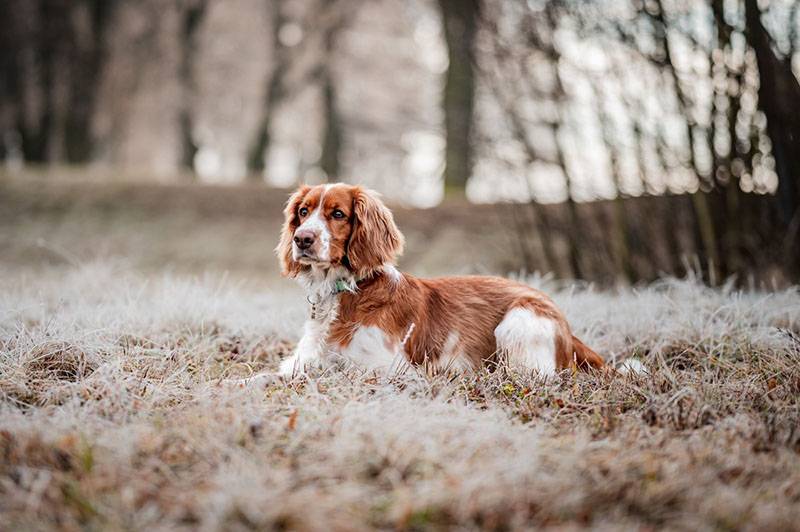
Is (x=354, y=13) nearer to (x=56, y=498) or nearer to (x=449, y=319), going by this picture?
(x=449, y=319)

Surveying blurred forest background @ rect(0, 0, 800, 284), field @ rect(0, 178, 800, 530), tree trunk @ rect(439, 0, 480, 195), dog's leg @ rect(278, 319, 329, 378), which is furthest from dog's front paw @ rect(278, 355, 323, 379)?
tree trunk @ rect(439, 0, 480, 195)

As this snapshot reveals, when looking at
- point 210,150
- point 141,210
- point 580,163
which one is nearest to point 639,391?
point 580,163

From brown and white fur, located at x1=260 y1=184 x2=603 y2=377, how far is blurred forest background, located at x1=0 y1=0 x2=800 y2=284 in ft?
8.40

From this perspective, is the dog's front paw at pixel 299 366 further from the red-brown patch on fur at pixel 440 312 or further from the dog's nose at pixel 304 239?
the dog's nose at pixel 304 239

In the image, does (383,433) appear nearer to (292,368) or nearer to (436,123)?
(292,368)

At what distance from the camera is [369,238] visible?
353 cm

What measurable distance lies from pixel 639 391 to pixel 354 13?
16.1m

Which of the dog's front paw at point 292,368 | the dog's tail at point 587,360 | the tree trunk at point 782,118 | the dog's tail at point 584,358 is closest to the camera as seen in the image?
the dog's front paw at point 292,368

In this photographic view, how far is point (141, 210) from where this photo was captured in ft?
43.2

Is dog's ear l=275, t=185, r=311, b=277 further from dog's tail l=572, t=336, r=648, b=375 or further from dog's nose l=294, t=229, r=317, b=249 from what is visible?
dog's tail l=572, t=336, r=648, b=375

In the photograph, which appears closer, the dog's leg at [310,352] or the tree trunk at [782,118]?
the dog's leg at [310,352]

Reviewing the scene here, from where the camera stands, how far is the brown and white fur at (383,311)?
338 centimetres

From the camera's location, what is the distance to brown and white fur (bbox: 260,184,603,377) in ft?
11.1

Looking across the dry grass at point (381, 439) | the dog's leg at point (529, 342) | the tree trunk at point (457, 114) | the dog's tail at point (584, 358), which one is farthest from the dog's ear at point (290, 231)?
the tree trunk at point (457, 114)
